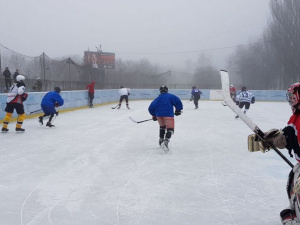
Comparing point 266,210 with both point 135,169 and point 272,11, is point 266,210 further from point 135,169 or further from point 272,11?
point 272,11

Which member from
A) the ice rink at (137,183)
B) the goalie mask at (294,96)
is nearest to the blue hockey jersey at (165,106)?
the ice rink at (137,183)

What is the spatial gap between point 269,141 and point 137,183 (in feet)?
6.68

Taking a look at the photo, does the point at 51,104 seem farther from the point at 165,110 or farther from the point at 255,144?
the point at 255,144

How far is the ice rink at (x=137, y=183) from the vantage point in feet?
9.84

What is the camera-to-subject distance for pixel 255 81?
42.6m

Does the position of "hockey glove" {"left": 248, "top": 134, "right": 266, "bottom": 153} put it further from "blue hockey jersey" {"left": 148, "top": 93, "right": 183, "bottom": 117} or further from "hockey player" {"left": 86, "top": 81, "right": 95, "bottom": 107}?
"hockey player" {"left": 86, "top": 81, "right": 95, "bottom": 107}

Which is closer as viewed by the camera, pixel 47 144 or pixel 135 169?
pixel 135 169

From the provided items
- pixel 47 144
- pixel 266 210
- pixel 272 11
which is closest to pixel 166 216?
pixel 266 210

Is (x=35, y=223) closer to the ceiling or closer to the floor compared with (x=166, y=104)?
closer to the floor

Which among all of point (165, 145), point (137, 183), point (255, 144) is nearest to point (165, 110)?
point (165, 145)

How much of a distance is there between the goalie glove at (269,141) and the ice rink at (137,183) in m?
0.82

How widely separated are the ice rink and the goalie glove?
0.82 m

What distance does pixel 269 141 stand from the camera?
7.93 feet

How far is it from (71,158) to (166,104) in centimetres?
206
